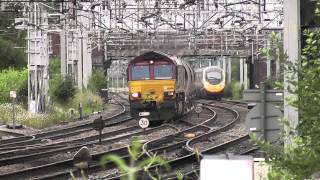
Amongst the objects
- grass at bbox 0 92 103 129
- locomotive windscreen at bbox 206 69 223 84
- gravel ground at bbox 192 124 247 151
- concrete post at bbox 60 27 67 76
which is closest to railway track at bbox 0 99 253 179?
gravel ground at bbox 192 124 247 151

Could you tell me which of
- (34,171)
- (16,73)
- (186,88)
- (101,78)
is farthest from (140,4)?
(34,171)

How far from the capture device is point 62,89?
36500 mm

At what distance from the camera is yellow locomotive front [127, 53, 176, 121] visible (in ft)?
83.9

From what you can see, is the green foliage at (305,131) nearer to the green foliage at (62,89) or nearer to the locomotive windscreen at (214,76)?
the green foliage at (62,89)

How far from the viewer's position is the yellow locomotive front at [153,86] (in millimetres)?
25562

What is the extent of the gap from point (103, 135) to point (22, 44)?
38.2 metres

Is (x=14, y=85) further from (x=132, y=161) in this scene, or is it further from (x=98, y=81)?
(x=132, y=161)

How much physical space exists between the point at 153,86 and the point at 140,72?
30.1 inches

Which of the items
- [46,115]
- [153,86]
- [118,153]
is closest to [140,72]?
[153,86]

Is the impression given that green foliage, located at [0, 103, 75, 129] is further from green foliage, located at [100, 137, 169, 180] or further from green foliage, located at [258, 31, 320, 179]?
green foliage, located at [100, 137, 169, 180]

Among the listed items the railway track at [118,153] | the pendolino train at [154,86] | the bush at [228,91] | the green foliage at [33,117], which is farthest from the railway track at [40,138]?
the bush at [228,91]

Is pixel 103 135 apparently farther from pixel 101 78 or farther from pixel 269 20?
pixel 101 78

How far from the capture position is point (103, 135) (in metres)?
22.4

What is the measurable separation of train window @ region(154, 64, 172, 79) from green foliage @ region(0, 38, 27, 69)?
86.4 feet
